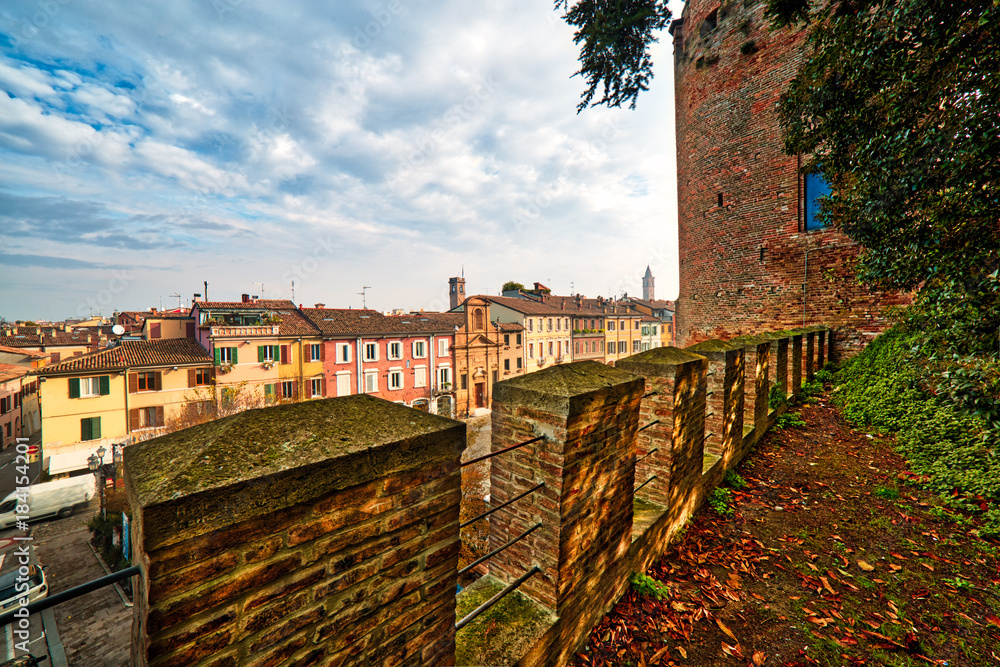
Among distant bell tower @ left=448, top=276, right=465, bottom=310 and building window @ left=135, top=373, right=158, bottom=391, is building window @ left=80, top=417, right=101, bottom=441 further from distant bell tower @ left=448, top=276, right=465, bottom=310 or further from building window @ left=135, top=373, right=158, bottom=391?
distant bell tower @ left=448, top=276, right=465, bottom=310

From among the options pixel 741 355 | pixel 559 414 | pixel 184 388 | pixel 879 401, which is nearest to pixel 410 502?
pixel 559 414

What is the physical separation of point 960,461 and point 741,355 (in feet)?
10.0

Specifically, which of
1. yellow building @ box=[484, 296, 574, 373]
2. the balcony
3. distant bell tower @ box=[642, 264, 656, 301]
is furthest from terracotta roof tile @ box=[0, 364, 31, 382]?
distant bell tower @ box=[642, 264, 656, 301]

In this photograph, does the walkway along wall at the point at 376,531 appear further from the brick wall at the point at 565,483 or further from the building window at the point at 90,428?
the building window at the point at 90,428

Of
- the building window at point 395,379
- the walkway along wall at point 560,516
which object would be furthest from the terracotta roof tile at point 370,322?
the walkway along wall at point 560,516

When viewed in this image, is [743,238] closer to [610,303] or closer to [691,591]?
Answer: [691,591]

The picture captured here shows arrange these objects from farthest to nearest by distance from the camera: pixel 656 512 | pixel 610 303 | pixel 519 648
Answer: pixel 610 303, pixel 656 512, pixel 519 648

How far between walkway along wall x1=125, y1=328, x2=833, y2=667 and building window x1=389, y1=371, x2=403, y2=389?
1120 inches

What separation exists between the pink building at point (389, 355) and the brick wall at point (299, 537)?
26203 mm

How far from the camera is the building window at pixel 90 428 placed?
20.2m

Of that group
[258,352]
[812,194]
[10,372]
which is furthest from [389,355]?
[10,372]

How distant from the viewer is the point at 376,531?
152cm

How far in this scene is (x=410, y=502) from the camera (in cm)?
161

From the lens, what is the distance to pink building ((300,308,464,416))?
2775 cm
